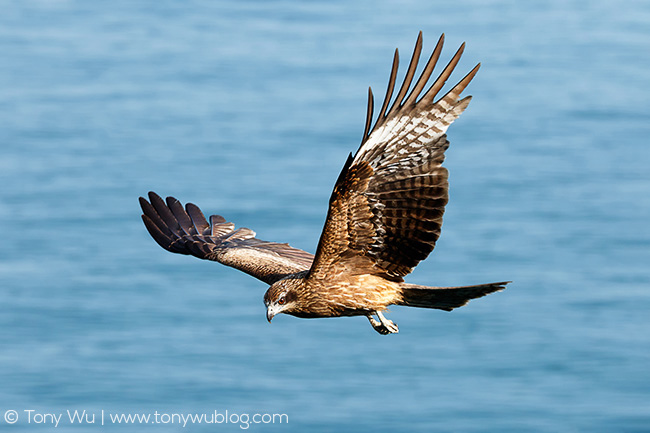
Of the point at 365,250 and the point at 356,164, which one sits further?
the point at 365,250

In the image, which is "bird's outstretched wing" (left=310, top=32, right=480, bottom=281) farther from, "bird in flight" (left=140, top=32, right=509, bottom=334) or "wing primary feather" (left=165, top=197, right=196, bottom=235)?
"wing primary feather" (left=165, top=197, right=196, bottom=235)

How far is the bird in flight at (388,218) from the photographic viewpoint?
9562mm

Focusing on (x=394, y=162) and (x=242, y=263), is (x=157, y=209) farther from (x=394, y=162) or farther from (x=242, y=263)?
(x=394, y=162)

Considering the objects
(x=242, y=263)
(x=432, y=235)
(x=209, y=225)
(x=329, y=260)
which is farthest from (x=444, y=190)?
(x=209, y=225)

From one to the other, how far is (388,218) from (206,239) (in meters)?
4.23

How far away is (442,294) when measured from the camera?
403 inches

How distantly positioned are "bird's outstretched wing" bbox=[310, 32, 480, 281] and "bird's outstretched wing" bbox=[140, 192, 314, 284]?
2.77 meters

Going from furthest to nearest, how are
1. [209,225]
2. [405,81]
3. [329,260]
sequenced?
[209,225], [329,260], [405,81]

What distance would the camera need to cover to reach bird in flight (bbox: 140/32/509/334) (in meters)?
9.56

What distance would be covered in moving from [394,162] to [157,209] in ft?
16.0

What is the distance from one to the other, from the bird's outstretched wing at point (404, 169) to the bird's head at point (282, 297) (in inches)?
25.6

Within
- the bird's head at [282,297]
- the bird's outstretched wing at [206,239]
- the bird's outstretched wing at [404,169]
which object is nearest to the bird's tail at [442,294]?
the bird's outstretched wing at [404,169]

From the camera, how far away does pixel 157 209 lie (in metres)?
13.8

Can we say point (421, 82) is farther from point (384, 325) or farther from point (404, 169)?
point (384, 325)
